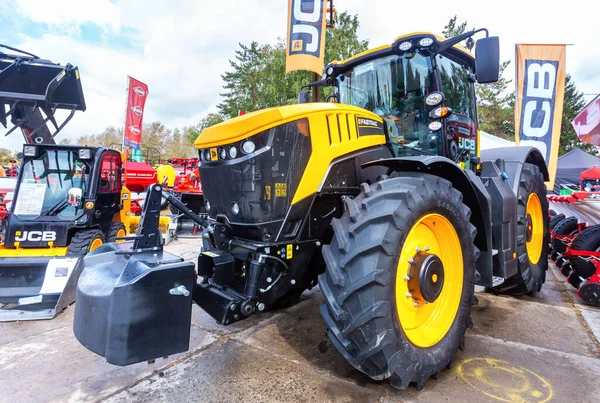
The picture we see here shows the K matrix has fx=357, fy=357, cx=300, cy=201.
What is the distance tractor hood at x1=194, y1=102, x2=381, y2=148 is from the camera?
2.38 meters

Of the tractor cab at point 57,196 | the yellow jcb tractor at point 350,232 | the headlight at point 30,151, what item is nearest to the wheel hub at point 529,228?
the yellow jcb tractor at point 350,232

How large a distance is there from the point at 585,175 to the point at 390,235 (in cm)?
1131

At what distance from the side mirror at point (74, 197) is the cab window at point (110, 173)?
0.29 meters

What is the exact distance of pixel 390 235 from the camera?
6.79 feet

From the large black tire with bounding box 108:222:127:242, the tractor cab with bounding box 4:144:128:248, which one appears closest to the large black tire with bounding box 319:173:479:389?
the tractor cab with bounding box 4:144:128:248

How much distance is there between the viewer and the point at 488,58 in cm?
297

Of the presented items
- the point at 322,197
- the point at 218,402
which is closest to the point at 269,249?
the point at 322,197

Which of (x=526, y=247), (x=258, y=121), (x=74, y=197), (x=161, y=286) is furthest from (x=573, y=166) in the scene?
(x=161, y=286)

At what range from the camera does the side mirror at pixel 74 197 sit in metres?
5.21

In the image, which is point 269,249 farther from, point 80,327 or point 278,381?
point 80,327

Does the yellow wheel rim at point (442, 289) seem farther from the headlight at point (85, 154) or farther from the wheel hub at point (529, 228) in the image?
the headlight at point (85, 154)

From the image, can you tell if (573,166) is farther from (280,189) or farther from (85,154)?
(85,154)

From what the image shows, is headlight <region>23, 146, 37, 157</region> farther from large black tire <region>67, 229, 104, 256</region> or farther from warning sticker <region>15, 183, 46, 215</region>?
large black tire <region>67, 229, 104, 256</region>

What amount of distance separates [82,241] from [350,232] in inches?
163
